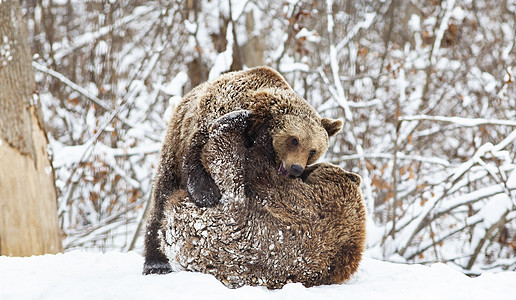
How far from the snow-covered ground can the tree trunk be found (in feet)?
5.74

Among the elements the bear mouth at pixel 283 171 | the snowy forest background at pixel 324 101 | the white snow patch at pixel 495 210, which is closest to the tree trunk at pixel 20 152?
the snowy forest background at pixel 324 101

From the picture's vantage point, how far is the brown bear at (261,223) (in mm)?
2912

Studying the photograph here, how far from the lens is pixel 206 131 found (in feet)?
10.1

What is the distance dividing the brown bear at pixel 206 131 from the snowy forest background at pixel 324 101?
3.25 m

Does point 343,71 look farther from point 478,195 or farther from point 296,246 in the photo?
point 296,246

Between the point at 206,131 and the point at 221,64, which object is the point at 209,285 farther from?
the point at 221,64

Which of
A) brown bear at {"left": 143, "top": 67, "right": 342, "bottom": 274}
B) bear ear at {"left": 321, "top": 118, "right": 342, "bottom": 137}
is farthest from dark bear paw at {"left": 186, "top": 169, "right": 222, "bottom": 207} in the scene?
bear ear at {"left": 321, "top": 118, "right": 342, "bottom": 137}

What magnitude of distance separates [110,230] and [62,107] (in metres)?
2.85

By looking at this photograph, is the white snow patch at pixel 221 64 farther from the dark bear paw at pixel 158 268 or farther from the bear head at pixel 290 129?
the dark bear paw at pixel 158 268

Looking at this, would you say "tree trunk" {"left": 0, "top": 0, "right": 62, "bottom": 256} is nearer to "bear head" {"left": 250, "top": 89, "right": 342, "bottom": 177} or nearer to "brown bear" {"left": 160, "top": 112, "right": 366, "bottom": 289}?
"brown bear" {"left": 160, "top": 112, "right": 366, "bottom": 289}

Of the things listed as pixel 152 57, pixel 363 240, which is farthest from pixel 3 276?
pixel 152 57

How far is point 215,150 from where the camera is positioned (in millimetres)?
3002

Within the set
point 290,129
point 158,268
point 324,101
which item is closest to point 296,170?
point 290,129

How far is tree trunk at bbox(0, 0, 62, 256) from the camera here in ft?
17.3
